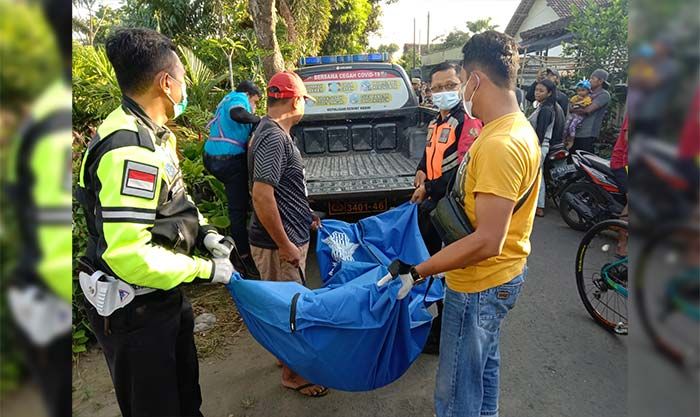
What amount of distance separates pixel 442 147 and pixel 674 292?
275 cm

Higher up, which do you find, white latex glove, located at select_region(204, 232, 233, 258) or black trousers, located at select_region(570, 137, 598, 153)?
black trousers, located at select_region(570, 137, 598, 153)

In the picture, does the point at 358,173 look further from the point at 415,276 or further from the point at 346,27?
the point at 346,27

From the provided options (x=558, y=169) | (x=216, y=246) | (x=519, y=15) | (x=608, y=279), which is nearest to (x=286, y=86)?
(x=216, y=246)

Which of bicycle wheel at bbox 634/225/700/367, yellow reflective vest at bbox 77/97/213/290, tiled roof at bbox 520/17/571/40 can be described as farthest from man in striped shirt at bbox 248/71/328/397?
tiled roof at bbox 520/17/571/40

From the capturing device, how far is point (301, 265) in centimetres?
268

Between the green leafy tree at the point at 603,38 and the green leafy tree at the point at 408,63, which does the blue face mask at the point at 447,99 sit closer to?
the green leafy tree at the point at 603,38

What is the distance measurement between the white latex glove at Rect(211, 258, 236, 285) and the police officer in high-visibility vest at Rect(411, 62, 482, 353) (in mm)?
1642

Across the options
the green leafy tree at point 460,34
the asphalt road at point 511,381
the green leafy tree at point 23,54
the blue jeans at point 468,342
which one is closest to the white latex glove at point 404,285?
the blue jeans at point 468,342

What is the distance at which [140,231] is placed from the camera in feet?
4.83

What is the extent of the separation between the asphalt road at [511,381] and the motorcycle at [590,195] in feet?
5.83

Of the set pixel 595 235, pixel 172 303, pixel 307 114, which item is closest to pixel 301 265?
pixel 172 303

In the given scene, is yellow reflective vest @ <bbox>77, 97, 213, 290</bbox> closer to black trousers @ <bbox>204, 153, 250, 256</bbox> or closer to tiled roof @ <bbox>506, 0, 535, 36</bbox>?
black trousers @ <bbox>204, 153, 250, 256</bbox>

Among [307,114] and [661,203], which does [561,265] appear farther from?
[661,203]

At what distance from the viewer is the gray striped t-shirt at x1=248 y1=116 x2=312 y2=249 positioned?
7.66 ft
